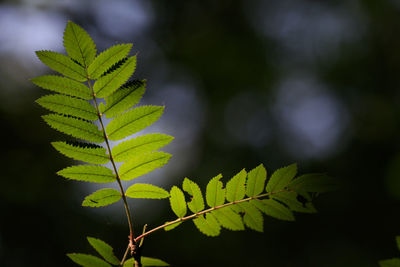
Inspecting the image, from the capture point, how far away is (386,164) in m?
11.7

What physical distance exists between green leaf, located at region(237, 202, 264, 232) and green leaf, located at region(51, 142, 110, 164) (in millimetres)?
516

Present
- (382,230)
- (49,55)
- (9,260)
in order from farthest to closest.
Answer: (382,230), (9,260), (49,55)

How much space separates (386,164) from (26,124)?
42.2ft

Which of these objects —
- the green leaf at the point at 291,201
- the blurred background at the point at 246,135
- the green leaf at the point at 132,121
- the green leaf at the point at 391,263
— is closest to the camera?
the green leaf at the point at 391,263

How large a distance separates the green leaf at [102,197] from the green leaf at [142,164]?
0.21 feet

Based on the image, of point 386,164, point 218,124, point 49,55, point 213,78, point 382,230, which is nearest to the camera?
point 49,55

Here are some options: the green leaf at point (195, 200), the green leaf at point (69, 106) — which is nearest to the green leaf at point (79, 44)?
the green leaf at point (69, 106)

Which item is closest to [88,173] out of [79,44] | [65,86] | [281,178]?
[65,86]

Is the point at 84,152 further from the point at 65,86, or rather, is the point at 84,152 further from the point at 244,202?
the point at 244,202

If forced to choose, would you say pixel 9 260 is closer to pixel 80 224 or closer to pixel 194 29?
pixel 80 224

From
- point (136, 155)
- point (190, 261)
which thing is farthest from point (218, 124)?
point (136, 155)

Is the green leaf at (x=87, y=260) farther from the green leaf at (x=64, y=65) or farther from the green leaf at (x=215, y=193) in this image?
the green leaf at (x=64, y=65)

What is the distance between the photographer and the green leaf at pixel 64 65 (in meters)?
1.05

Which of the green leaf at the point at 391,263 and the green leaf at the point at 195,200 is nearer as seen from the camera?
the green leaf at the point at 391,263
